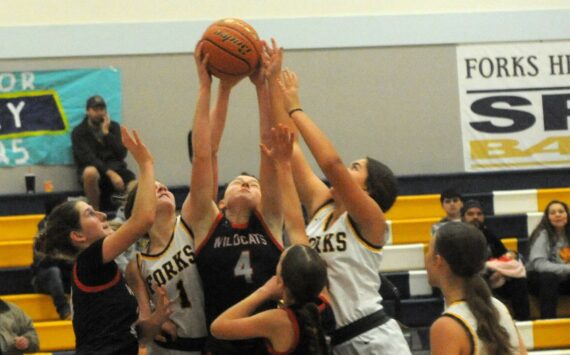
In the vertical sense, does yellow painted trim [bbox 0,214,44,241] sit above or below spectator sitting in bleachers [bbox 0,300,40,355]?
above

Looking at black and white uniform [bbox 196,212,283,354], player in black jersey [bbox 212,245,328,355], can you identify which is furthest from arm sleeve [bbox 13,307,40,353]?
player in black jersey [bbox 212,245,328,355]

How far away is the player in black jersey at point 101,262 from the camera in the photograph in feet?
14.1

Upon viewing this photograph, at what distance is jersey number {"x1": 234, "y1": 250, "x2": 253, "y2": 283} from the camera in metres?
4.58

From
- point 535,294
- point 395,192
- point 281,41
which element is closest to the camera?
point 395,192

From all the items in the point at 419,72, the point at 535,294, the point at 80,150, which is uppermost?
the point at 419,72

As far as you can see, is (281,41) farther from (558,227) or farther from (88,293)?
(88,293)

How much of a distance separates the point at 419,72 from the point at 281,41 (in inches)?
56.1

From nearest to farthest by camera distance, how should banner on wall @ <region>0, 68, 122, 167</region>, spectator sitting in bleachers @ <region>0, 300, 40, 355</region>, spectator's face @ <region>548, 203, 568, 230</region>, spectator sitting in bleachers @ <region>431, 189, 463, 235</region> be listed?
1. spectator sitting in bleachers @ <region>0, 300, 40, 355</region>
2. spectator's face @ <region>548, 203, 568, 230</region>
3. spectator sitting in bleachers @ <region>431, 189, 463, 235</region>
4. banner on wall @ <region>0, 68, 122, 167</region>

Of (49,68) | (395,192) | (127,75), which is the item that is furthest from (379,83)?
(395,192)

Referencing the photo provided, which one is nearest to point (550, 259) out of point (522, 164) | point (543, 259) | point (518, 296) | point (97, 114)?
point (543, 259)

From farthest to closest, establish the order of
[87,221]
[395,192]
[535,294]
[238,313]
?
1. [535,294]
2. [395,192]
3. [87,221]
4. [238,313]

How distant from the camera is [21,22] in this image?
1031 cm

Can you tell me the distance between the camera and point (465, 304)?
3.57 metres

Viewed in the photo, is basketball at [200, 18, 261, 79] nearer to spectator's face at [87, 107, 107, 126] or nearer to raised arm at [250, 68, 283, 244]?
raised arm at [250, 68, 283, 244]
